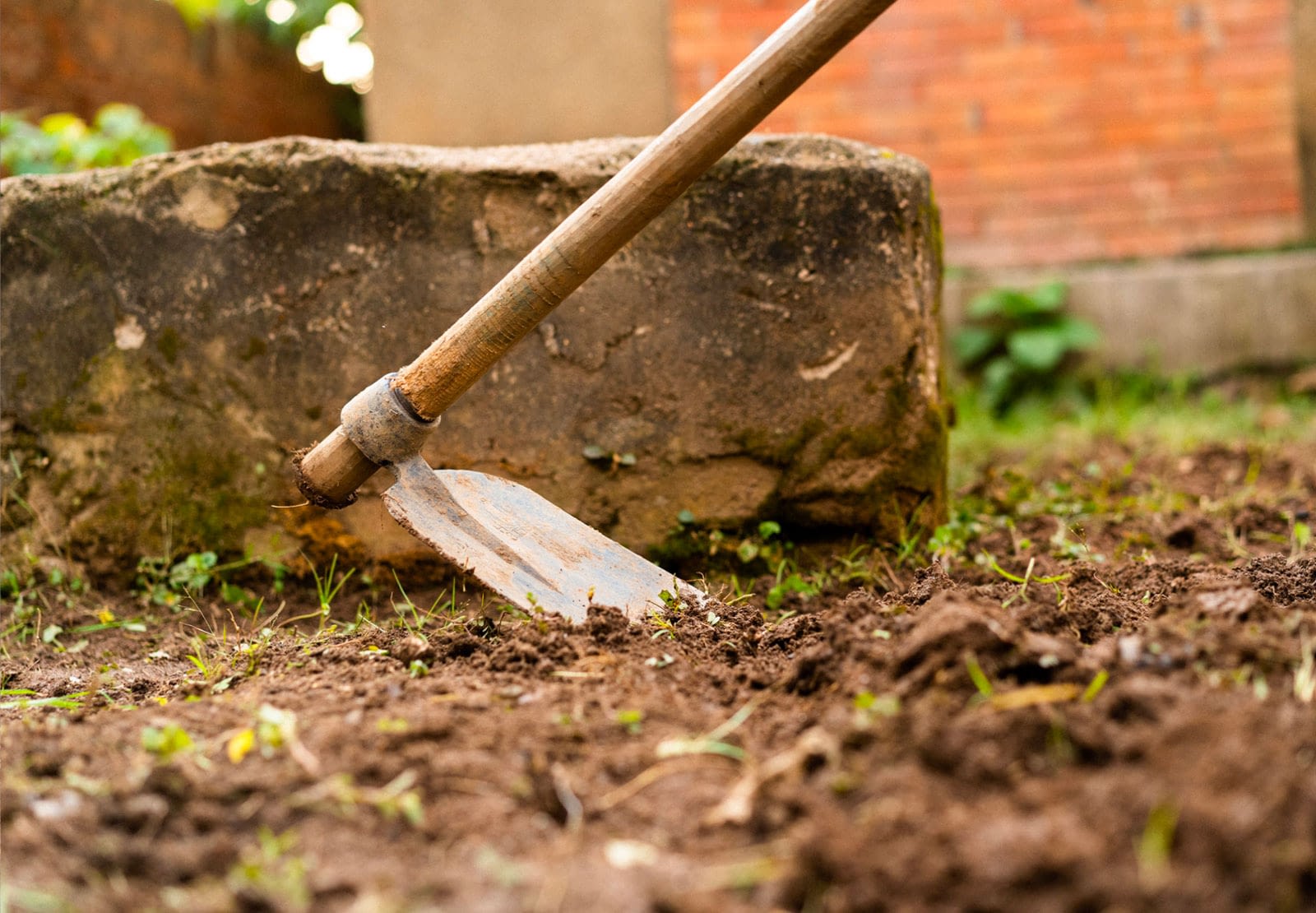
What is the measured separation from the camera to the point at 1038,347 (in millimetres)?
4043

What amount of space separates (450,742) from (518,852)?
22 cm

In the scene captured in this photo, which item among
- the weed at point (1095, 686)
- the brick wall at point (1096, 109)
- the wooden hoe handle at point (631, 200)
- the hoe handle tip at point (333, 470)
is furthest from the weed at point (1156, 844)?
the brick wall at point (1096, 109)

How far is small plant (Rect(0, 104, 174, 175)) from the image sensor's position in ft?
11.1

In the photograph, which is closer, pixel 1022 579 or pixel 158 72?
pixel 1022 579

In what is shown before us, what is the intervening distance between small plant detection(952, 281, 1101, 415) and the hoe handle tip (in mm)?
3066

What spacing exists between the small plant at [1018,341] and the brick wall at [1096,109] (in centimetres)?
36

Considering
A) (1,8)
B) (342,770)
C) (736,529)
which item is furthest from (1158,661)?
(1,8)

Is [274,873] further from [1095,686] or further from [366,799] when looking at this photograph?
[1095,686]

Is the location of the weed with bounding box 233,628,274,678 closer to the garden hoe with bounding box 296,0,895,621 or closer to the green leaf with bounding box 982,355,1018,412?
the garden hoe with bounding box 296,0,895,621

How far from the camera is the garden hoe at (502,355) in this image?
5.15ft

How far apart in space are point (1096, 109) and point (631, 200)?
3.39 meters

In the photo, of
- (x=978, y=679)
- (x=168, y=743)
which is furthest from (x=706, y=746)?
(x=168, y=743)

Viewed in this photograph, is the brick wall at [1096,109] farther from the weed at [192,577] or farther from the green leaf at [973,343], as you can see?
the weed at [192,577]

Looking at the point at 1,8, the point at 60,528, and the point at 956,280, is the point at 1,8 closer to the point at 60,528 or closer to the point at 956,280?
the point at 60,528
